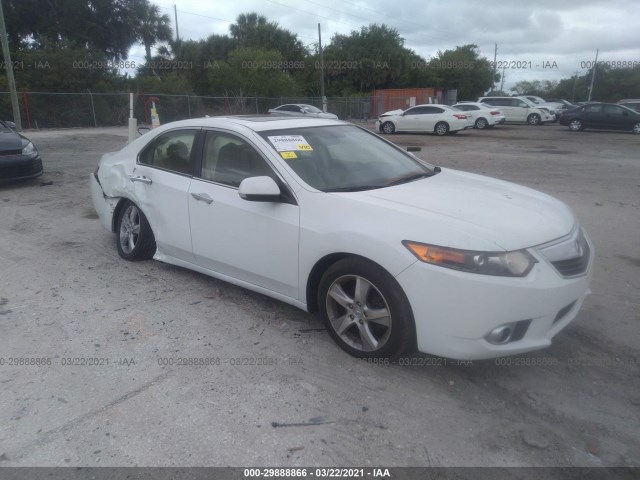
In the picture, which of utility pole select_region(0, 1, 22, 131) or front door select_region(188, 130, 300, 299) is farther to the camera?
utility pole select_region(0, 1, 22, 131)

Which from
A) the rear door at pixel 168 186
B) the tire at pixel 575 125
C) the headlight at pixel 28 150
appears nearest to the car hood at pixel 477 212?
the rear door at pixel 168 186

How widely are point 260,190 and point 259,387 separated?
1300 millimetres

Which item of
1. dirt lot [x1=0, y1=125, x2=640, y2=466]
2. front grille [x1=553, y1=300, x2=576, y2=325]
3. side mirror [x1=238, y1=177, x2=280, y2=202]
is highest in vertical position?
side mirror [x1=238, y1=177, x2=280, y2=202]

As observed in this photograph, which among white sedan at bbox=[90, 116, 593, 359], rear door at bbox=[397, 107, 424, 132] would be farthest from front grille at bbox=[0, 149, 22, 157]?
rear door at bbox=[397, 107, 424, 132]

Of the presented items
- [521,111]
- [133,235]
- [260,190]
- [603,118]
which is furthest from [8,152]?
[521,111]

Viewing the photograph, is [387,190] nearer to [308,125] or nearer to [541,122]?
[308,125]

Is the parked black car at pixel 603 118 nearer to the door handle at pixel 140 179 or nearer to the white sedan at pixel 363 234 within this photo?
the white sedan at pixel 363 234

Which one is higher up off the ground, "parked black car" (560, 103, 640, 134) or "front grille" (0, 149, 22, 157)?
"front grille" (0, 149, 22, 157)

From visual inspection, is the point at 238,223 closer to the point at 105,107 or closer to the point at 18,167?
the point at 18,167

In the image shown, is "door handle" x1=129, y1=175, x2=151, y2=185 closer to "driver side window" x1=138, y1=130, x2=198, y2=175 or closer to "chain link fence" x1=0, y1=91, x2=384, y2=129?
"driver side window" x1=138, y1=130, x2=198, y2=175

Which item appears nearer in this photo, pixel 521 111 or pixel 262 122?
pixel 262 122

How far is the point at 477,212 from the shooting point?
3260 millimetres

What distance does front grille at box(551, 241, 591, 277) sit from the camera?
3.10 metres

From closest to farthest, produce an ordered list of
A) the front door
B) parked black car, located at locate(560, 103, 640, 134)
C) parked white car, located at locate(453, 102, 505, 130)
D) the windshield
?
the front door → the windshield → parked black car, located at locate(560, 103, 640, 134) → parked white car, located at locate(453, 102, 505, 130)
